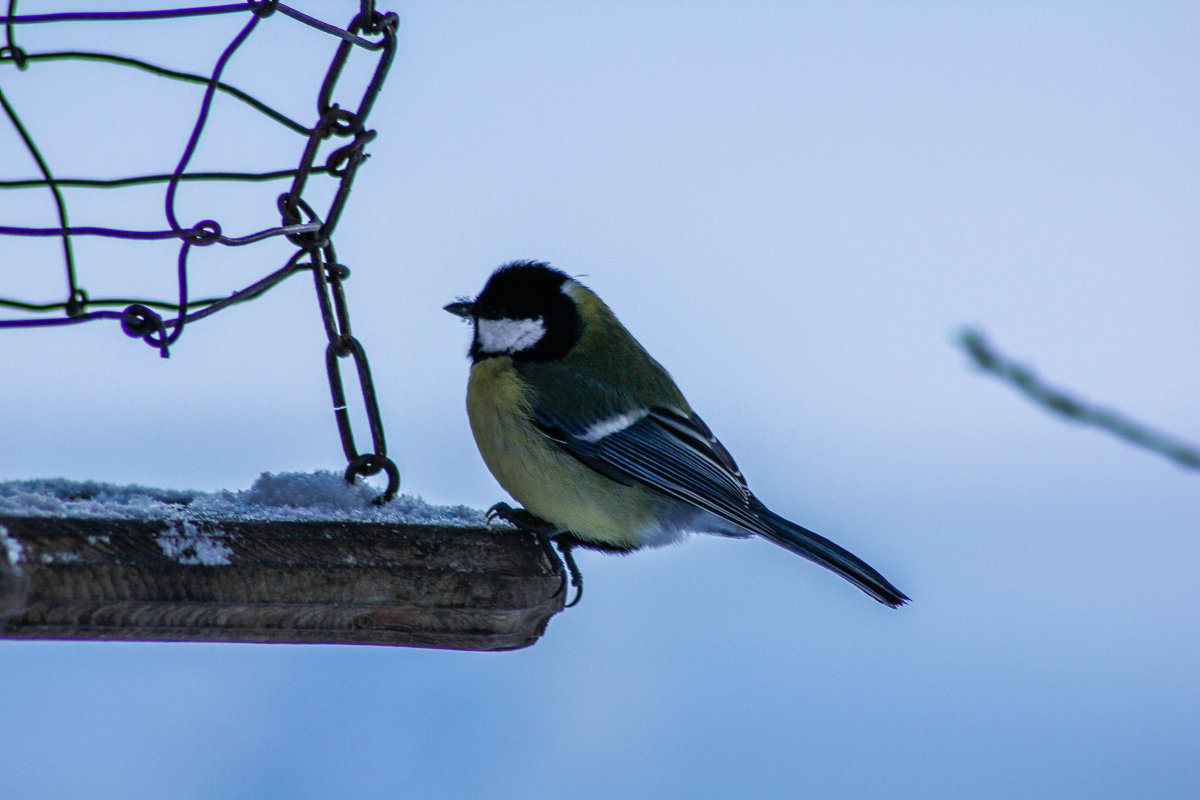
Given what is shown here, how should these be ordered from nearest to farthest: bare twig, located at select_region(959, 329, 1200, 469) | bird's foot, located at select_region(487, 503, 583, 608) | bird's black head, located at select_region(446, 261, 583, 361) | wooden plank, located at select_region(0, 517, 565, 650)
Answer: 1. bare twig, located at select_region(959, 329, 1200, 469)
2. wooden plank, located at select_region(0, 517, 565, 650)
3. bird's foot, located at select_region(487, 503, 583, 608)
4. bird's black head, located at select_region(446, 261, 583, 361)

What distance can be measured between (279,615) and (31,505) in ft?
1.19

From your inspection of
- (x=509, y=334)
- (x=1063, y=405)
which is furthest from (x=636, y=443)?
(x=1063, y=405)

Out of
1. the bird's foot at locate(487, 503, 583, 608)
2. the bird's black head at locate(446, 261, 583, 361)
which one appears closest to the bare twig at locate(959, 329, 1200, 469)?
the bird's foot at locate(487, 503, 583, 608)

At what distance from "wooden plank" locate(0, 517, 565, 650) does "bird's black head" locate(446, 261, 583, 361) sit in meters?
0.79

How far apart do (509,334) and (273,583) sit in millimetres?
1121

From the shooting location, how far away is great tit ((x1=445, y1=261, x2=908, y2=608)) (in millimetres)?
2363

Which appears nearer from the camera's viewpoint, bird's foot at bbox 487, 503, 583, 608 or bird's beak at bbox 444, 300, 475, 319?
bird's foot at bbox 487, 503, 583, 608

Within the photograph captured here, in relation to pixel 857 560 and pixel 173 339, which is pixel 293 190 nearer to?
pixel 173 339

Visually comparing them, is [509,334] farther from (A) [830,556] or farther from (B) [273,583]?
(B) [273,583]

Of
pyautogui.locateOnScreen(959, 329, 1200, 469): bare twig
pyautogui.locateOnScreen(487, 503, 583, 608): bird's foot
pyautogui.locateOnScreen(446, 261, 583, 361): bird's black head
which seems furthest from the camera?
pyautogui.locateOnScreen(446, 261, 583, 361): bird's black head

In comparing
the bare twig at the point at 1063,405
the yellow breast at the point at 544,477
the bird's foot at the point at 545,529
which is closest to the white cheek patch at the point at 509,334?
the yellow breast at the point at 544,477

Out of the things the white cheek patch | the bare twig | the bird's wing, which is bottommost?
the bird's wing

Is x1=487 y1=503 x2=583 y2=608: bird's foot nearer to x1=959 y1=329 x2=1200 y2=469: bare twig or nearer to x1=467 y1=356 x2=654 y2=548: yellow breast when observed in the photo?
x1=467 y1=356 x2=654 y2=548: yellow breast

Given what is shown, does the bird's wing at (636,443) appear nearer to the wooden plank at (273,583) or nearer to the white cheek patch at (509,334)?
the white cheek patch at (509,334)
